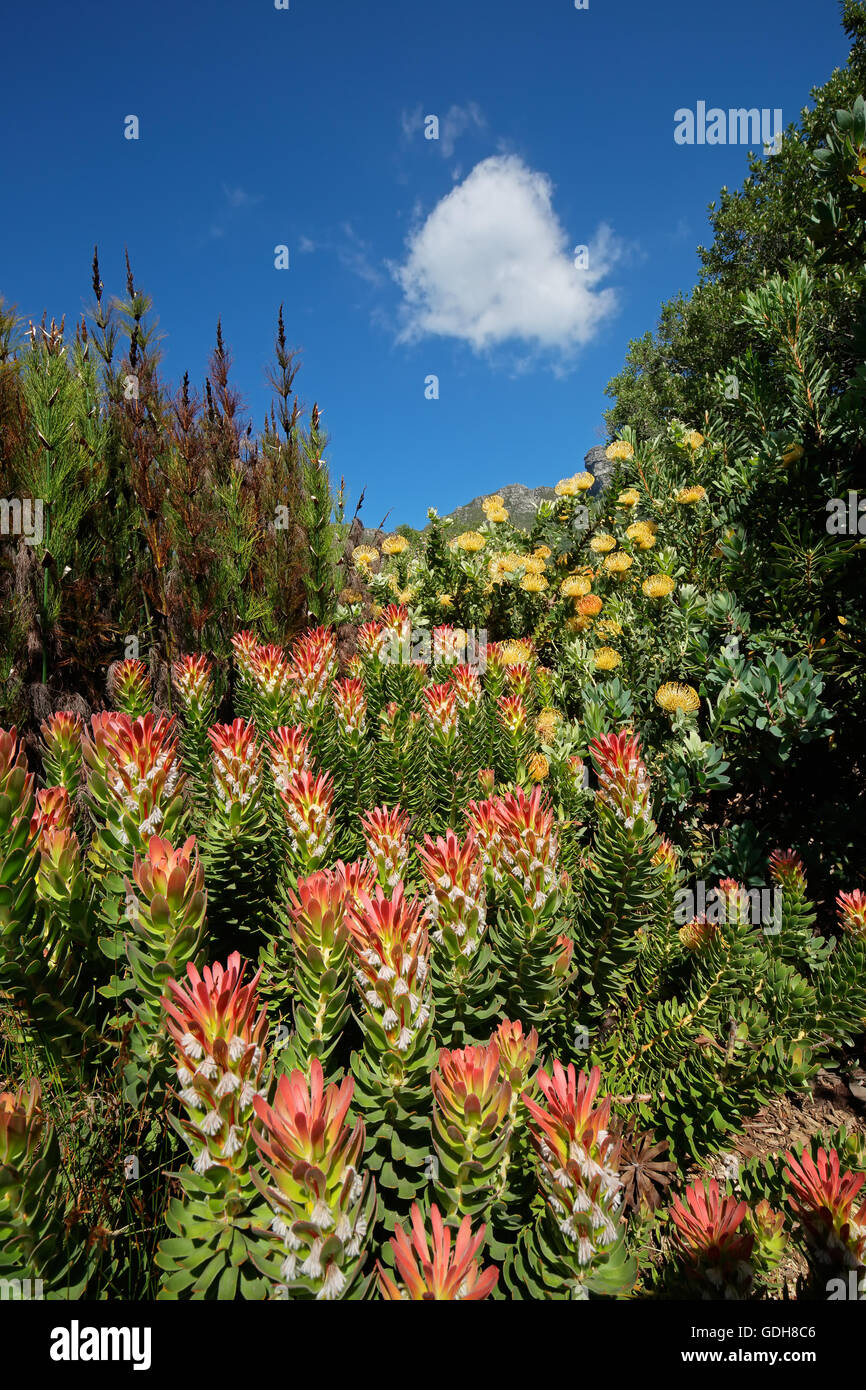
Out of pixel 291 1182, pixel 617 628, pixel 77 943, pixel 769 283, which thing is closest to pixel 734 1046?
pixel 291 1182

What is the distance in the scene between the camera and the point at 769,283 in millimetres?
2924

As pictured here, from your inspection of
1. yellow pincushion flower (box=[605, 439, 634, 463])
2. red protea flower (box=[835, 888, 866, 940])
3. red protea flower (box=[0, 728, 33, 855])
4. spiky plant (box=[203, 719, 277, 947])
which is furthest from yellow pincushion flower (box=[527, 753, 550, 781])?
yellow pincushion flower (box=[605, 439, 634, 463])

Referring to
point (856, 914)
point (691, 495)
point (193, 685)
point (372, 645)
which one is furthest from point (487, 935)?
point (691, 495)

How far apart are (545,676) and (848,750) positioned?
1.58 meters

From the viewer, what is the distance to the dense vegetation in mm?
992

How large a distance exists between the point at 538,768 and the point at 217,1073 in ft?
7.08

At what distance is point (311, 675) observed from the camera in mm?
2992

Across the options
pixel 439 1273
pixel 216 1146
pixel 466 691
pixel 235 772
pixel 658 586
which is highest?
pixel 658 586

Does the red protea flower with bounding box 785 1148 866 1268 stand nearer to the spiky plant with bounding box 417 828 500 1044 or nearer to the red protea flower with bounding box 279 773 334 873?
the spiky plant with bounding box 417 828 500 1044

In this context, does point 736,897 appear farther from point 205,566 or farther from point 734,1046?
point 205,566

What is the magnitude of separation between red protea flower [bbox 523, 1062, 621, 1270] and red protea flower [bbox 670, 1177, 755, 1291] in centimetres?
32

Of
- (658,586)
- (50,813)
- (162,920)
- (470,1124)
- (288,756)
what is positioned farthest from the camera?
(658,586)

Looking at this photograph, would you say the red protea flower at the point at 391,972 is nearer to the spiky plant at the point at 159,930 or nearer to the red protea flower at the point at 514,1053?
the red protea flower at the point at 514,1053

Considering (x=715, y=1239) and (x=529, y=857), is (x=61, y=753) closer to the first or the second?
A: (x=529, y=857)
